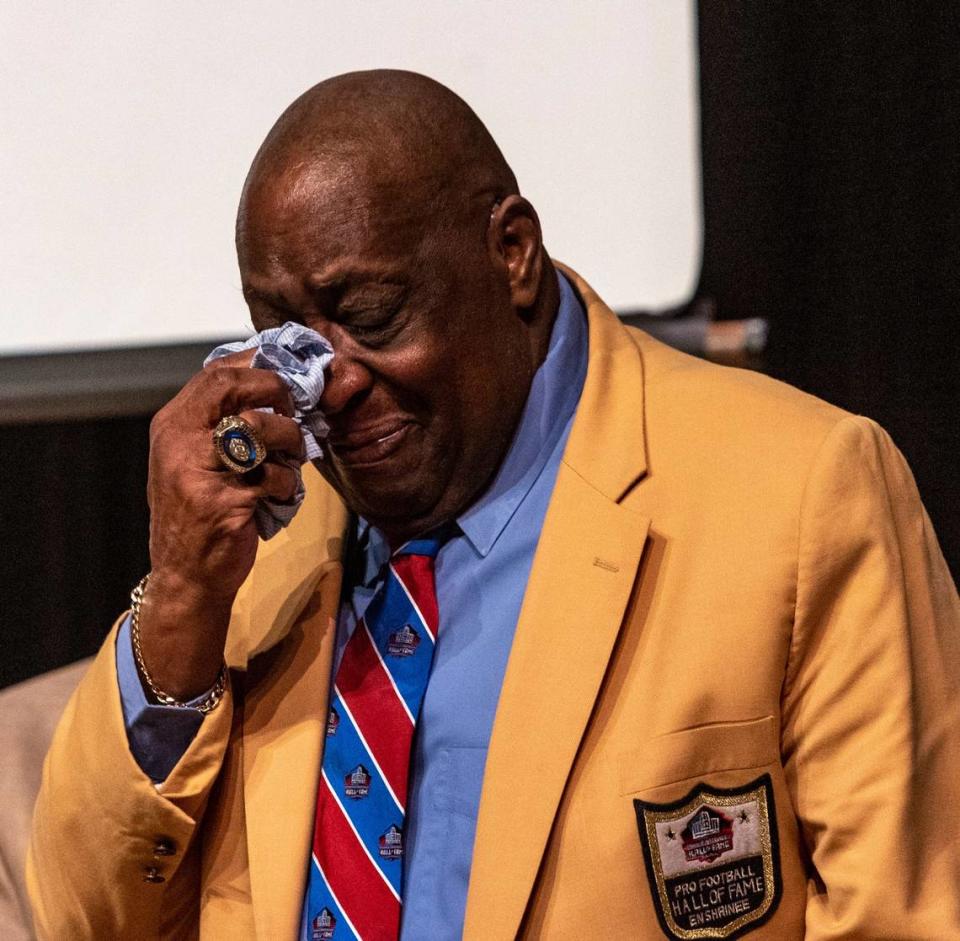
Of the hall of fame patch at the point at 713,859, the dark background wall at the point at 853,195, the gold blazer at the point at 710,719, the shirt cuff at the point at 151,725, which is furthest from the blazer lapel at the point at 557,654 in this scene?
the dark background wall at the point at 853,195

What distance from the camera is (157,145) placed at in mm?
2215

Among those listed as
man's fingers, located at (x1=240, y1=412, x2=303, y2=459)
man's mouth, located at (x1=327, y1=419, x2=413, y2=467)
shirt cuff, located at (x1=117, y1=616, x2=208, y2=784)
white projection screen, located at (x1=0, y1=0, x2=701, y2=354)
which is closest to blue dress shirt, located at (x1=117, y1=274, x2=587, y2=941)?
shirt cuff, located at (x1=117, y1=616, x2=208, y2=784)

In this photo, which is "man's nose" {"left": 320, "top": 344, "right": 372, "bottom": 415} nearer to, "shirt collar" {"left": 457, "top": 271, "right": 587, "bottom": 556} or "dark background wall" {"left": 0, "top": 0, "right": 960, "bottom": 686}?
"shirt collar" {"left": 457, "top": 271, "right": 587, "bottom": 556}

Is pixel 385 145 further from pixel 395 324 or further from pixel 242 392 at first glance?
pixel 242 392

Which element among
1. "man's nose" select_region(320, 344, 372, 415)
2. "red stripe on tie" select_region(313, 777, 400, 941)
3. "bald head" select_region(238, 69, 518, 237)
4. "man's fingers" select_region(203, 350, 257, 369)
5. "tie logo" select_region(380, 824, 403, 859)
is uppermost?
"bald head" select_region(238, 69, 518, 237)

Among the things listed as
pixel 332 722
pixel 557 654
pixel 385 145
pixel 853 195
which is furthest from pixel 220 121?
pixel 557 654

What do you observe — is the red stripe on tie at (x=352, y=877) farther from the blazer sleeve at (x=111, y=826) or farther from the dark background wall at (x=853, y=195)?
the dark background wall at (x=853, y=195)

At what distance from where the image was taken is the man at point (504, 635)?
1360 mm

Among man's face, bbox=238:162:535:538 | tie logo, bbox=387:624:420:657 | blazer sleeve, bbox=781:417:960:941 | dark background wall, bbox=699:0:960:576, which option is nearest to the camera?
blazer sleeve, bbox=781:417:960:941

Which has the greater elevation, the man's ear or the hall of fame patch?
the man's ear

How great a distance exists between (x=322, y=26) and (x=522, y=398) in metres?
0.92

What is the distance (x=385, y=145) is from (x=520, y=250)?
19cm

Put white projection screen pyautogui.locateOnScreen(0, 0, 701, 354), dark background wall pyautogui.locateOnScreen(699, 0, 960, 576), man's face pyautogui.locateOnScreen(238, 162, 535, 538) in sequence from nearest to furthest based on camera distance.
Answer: man's face pyautogui.locateOnScreen(238, 162, 535, 538)
dark background wall pyautogui.locateOnScreen(699, 0, 960, 576)
white projection screen pyautogui.locateOnScreen(0, 0, 701, 354)

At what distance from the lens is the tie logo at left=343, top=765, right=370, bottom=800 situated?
150cm
